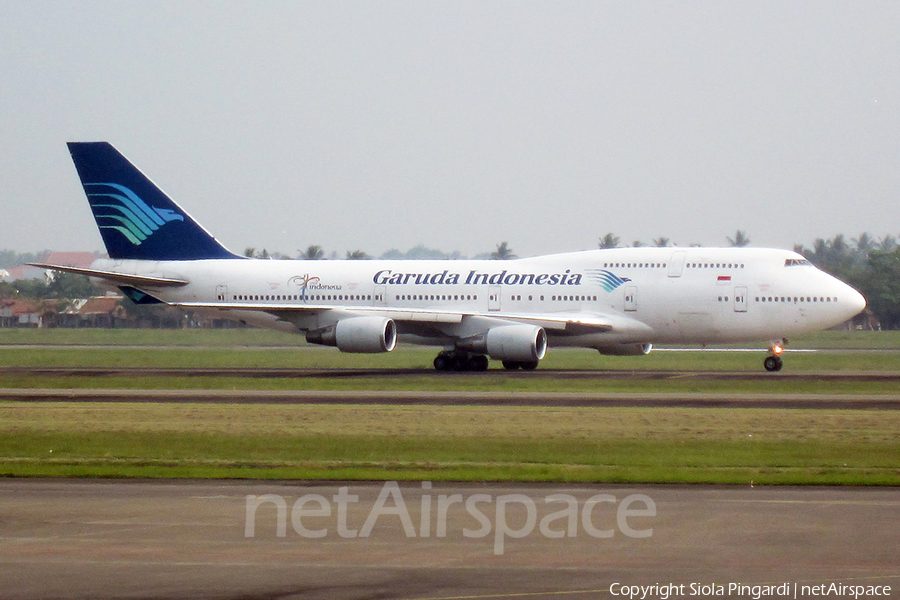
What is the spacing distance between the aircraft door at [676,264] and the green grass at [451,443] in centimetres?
1647

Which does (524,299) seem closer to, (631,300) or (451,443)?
(631,300)

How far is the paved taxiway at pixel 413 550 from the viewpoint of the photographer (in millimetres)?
10023

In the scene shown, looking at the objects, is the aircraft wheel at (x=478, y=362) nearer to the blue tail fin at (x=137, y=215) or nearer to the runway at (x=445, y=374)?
the runway at (x=445, y=374)

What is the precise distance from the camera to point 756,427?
23344 mm

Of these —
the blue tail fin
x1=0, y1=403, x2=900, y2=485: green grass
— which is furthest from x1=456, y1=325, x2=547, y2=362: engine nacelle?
the blue tail fin

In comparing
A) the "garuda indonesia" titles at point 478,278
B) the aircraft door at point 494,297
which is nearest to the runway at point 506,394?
the aircraft door at point 494,297

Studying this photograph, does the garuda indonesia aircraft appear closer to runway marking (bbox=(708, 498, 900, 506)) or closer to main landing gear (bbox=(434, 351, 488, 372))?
main landing gear (bbox=(434, 351, 488, 372))

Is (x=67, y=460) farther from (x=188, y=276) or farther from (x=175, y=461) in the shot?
(x=188, y=276)

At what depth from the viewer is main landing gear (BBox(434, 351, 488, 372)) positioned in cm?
4319

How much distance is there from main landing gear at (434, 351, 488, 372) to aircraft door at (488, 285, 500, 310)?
6.92 ft

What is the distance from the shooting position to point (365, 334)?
40.9 metres

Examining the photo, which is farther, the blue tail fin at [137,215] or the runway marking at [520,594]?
the blue tail fin at [137,215]

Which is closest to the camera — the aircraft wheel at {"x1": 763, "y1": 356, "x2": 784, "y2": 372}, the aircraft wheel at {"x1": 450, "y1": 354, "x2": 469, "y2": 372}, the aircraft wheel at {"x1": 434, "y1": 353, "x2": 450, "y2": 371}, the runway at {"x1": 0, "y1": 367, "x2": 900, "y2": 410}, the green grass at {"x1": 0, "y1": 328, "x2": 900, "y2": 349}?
the runway at {"x1": 0, "y1": 367, "x2": 900, "y2": 410}

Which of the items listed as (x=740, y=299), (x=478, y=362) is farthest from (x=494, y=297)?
(x=740, y=299)
